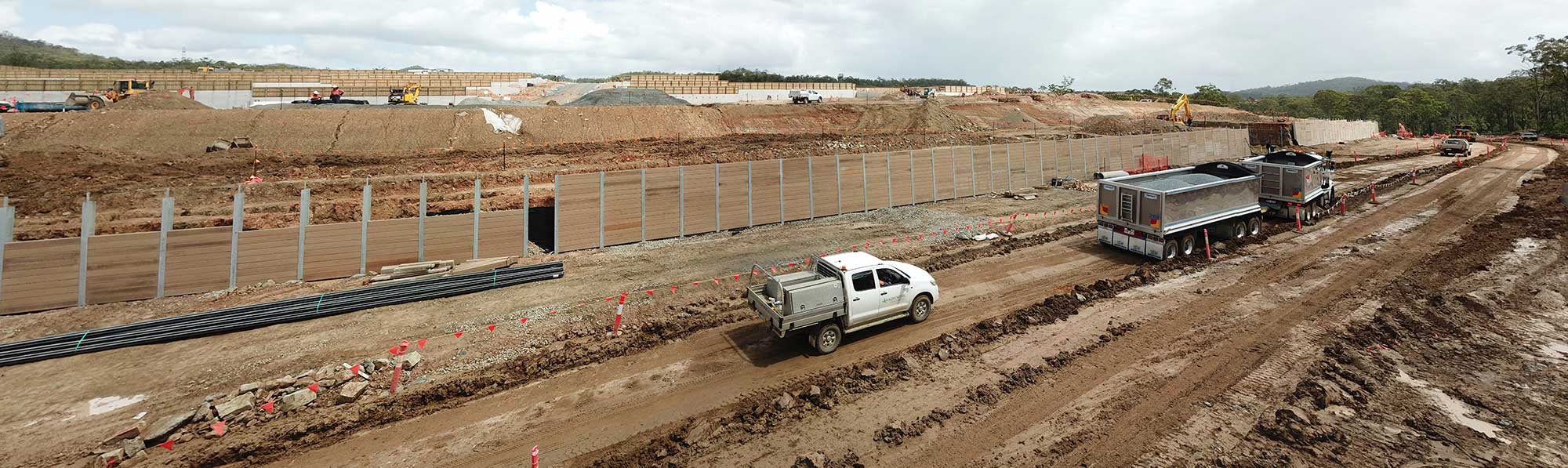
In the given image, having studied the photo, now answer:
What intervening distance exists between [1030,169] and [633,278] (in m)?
22.3

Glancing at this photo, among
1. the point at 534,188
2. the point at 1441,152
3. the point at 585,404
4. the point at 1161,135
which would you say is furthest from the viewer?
the point at 1441,152

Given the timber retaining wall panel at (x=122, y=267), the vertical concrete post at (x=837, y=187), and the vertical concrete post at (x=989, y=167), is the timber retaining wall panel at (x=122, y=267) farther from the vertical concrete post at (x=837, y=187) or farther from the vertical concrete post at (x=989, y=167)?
the vertical concrete post at (x=989, y=167)

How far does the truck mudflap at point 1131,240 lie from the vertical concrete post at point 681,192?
1348cm

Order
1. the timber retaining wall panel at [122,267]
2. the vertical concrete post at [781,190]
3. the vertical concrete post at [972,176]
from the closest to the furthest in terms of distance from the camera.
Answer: the timber retaining wall panel at [122,267], the vertical concrete post at [781,190], the vertical concrete post at [972,176]

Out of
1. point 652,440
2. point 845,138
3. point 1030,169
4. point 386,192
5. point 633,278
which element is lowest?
point 652,440

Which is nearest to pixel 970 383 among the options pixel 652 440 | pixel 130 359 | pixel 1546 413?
pixel 652 440

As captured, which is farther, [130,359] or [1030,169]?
[1030,169]

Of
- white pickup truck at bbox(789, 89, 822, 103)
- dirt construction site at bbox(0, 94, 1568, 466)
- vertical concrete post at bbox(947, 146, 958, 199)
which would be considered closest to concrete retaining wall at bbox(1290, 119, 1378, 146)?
dirt construction site at bbox(0, 94, 1568, 466)

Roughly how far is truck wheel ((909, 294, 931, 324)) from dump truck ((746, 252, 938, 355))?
16 millimetres

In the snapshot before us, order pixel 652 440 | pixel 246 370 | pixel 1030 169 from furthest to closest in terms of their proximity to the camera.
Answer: pixel 1030 169 → pixel 246 370 → pixel 652 440

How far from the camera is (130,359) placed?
33.4 ft

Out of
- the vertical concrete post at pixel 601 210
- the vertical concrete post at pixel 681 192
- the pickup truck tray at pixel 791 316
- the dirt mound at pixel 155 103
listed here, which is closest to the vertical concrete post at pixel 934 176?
the vertical concrete post at pixel 681 192

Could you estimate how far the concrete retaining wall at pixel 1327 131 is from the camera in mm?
49938

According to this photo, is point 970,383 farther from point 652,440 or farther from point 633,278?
point 633,278
